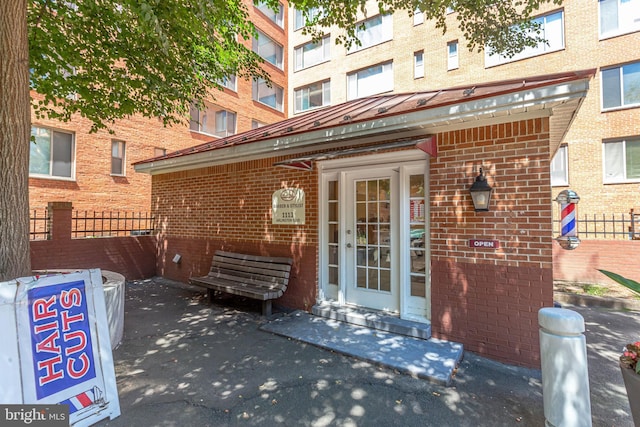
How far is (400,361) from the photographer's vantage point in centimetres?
350

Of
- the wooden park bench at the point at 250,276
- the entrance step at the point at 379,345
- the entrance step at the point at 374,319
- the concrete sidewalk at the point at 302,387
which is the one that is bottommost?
the concrete sidewalk at the point at 302,387

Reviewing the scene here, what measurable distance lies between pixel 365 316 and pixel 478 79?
41.0 feet

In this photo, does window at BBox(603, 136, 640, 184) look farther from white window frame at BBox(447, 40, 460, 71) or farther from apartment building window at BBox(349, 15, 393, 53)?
apartment building window at BBox(349, 15, 393, 53)

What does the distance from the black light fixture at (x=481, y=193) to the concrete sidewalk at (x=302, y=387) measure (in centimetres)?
185

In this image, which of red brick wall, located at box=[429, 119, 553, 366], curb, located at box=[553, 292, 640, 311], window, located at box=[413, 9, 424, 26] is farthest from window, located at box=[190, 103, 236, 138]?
curb, located at box=[553, 292, 640, 311]

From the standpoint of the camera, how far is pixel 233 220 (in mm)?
6516

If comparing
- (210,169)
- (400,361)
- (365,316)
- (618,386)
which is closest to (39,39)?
(210,169)

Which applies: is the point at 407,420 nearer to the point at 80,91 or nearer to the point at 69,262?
the point at 80,91

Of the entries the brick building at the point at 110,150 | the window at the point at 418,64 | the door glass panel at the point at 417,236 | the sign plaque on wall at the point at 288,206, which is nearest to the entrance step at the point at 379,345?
the door glass panel at the point at 417,236

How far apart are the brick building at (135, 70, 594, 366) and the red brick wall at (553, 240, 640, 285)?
14.8 feet

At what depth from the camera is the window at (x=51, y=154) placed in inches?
413

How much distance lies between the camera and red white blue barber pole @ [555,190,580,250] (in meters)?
3.80

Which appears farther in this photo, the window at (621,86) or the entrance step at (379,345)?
the window at (621,86)

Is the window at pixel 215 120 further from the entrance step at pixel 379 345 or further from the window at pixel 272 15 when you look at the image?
the entrance step at pixel 379 345
